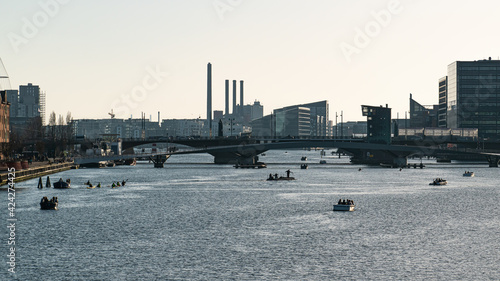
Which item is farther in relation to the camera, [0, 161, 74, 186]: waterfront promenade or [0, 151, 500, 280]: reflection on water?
[0, 161, 74, 186]: waterfront promenade

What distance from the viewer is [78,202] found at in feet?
386

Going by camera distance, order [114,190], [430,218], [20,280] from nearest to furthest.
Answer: [20,280] → [430,218] → [114,190]

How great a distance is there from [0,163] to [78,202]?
57.5 meters

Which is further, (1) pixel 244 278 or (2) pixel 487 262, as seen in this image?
(2) pixel 487 262

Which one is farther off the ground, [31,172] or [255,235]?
[31,172]

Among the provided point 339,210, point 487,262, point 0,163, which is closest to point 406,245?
point 487,262

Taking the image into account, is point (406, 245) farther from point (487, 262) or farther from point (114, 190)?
point (114, 190)

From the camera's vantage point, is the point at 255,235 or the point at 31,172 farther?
the point at 31,172

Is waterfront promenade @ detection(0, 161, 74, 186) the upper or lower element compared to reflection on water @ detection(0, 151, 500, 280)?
upper

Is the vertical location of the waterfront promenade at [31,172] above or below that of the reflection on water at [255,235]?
above

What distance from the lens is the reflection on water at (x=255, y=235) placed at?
62406 millimetres

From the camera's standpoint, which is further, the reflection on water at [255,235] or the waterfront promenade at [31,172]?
the waterfront promenade at [31,172]

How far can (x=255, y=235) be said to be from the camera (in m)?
81.2

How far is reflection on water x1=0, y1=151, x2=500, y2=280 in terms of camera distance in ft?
205
